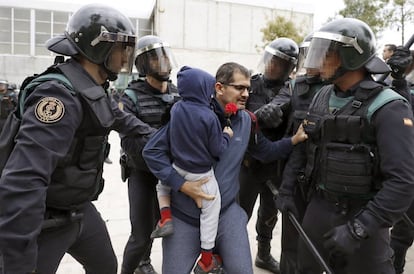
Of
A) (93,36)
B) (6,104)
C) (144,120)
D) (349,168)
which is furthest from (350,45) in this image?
(6,104)

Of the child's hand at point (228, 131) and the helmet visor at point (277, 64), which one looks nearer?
the child's hand at point (228, 131)

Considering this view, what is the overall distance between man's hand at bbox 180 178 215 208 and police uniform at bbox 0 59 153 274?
0.48 m

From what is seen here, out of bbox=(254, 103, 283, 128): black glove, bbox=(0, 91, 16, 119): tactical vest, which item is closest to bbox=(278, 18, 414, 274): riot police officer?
bbox=(254, 103, 283, 128): black glove

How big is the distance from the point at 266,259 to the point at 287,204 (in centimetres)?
123

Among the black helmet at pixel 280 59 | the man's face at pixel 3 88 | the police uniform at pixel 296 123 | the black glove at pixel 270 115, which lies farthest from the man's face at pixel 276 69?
the man's face at pixel 3 88

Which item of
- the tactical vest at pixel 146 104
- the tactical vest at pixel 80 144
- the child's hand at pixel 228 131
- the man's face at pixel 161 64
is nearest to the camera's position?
the tactical vest at pixel 80 144

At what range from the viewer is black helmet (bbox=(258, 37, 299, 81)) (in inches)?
126

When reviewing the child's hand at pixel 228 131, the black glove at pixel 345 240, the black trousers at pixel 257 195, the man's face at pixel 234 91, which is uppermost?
the man's face at pixel 234 91

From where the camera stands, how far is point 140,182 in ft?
9.82

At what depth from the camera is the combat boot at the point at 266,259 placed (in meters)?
3.52

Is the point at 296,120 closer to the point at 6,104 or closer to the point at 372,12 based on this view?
the point at 6,104

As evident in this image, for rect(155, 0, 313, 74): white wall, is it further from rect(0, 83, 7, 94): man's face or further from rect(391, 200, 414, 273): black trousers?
rect(391, 200, 414, 273): black trousers

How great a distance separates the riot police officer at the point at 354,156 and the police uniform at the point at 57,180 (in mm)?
1207

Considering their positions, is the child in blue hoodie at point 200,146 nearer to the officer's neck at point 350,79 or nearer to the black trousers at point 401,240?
the officer's neck at point 350,79
